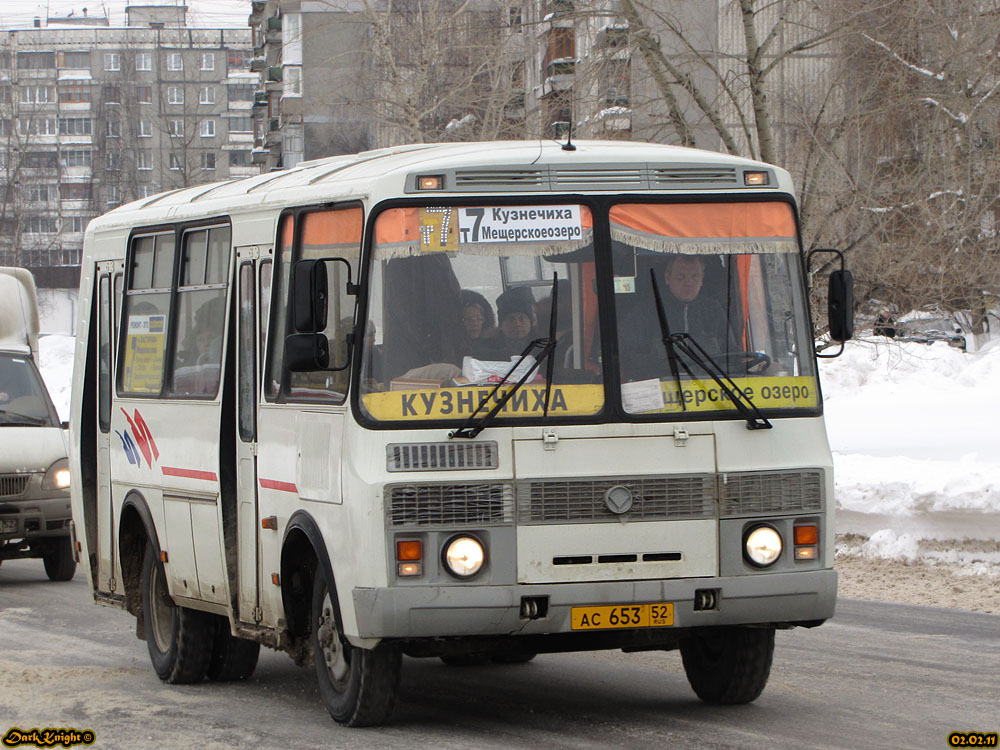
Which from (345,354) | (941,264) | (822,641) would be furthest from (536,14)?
(345,354)

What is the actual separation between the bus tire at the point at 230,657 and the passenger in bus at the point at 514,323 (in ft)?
10.2

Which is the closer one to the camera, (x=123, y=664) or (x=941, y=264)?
(x=123, y=664)

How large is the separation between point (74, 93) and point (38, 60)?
4821mm

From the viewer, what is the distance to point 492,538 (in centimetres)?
766

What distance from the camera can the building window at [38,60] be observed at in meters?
126

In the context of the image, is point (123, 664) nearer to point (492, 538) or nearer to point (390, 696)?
point (390, 696)

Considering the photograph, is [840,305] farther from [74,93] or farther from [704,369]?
[74,93]

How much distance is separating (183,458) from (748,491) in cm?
347

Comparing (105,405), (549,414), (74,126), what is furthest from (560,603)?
(74,126)

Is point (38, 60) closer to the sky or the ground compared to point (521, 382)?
closer to the sky

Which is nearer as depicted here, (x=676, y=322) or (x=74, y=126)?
(x=676, y=322)

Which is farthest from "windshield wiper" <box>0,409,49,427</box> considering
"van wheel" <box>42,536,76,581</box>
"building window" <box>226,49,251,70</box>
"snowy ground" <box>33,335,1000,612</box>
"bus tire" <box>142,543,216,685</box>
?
"building window" <box>226,49,251,70</box>

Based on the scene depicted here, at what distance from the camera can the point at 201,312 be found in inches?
390

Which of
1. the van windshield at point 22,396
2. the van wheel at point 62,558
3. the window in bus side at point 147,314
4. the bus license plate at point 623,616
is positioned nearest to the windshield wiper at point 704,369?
the bus license plate at point 623,616
